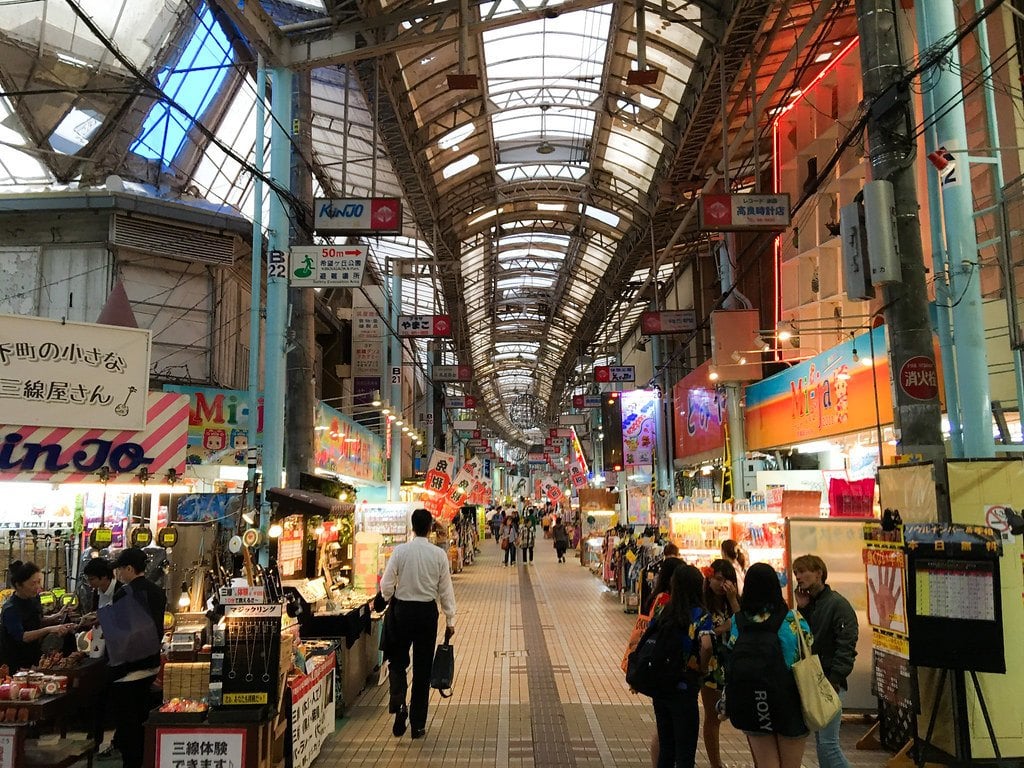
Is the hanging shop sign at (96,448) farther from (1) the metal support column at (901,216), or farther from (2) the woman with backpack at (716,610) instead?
(1) the metal support column at (901,216)

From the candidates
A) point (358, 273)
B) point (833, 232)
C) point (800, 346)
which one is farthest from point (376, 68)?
point (800, 346)

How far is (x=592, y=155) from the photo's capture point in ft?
52.3

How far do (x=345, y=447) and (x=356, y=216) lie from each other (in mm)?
7378

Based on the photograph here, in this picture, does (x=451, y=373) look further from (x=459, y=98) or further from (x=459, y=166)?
(x=459, y=98)

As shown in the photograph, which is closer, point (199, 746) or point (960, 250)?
point (199, 746)

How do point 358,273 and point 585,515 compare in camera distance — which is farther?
point 585,515

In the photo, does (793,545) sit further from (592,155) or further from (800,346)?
(592,155)

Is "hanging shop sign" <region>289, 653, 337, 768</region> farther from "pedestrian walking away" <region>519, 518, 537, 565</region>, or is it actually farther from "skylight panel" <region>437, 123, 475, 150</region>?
"pedestrian walking away" <region>519, 518, 537, 565</region>

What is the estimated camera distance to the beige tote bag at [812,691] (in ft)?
10.9

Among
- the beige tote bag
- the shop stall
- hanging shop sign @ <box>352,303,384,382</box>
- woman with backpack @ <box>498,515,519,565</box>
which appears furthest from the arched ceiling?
woman with backpack @ <box>498,515,519,565</box>

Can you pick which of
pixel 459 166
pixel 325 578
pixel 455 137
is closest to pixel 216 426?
pixel 325 578

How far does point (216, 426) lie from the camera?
12.3 meters

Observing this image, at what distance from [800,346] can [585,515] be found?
1132cm

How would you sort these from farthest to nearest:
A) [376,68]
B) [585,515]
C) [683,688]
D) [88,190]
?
[585,515]
[88,190]
[376,68]
[683,688]
